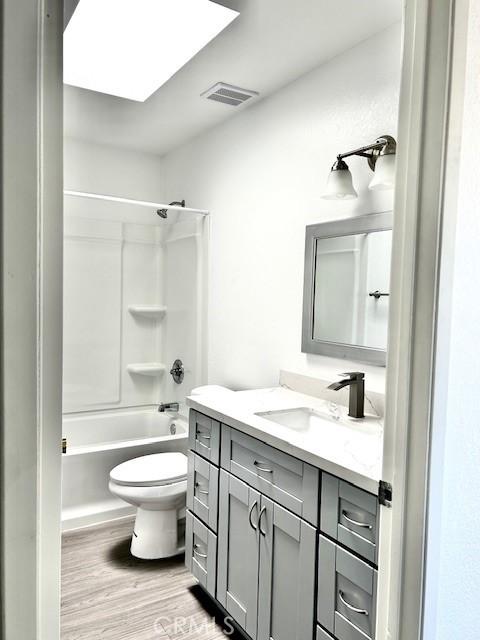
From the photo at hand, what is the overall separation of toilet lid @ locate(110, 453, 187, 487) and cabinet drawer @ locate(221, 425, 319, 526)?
0.64 metres

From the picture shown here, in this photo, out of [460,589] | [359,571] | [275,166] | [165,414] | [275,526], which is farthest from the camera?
Result: [165,414]

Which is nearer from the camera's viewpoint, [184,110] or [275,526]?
[275,526]

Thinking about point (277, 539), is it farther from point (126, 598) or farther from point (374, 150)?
point (374, 150)

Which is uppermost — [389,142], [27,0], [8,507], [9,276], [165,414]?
[389,142]

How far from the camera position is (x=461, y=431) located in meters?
1.04

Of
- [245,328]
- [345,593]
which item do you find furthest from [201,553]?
[245,328]

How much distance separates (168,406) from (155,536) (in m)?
1.06

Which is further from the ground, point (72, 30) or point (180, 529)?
point (72, 30)

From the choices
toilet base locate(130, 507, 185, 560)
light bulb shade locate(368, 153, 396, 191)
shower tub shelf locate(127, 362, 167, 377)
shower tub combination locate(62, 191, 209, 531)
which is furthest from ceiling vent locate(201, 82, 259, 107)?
toilet base locate(130, 507, 185, 560)

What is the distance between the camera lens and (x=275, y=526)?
66.0 inches

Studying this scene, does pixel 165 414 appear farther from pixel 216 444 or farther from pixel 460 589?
pixel 460 589

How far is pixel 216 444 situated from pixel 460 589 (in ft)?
3.68

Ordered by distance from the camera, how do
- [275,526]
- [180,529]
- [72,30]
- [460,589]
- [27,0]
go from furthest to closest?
[180,529], [72,30], [275,526], [460,589], [27,0]

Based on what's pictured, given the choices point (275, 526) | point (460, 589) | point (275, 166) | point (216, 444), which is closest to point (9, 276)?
point (460, 589)
